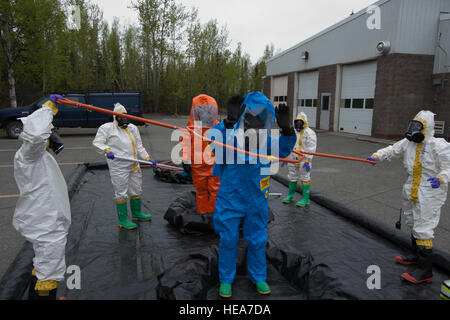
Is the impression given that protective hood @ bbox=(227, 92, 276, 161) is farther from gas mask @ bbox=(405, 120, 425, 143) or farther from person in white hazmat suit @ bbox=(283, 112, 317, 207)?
person in white hazmat suit @ bbox=(283, 112, 317, 207)

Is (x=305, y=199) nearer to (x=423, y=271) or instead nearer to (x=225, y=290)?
(x=423, y=271)

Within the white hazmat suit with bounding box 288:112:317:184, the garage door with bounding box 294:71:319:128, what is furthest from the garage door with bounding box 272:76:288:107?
the white hazmat suit with bounding box 288:112:317:184

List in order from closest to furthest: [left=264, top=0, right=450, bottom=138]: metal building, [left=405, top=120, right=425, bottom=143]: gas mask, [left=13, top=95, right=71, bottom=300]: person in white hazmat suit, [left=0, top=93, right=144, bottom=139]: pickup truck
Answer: [left=13, top=95, right=71, bottom=300]: person in white hazmat suit
[left=405, top=120, right=425, bottom=143]: gas mask
[left=264, top=0, right=450, bottom=138]: metal building
[left=0, top=93, right=144, bottom=139]: pickup truck

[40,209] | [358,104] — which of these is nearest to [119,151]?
[40,209]

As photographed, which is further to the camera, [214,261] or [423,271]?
[214,261]

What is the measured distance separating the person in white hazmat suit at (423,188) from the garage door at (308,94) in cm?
1837

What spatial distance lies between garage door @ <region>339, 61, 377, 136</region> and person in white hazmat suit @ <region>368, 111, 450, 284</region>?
46.0ft

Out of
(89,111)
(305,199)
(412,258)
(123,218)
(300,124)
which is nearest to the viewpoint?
(412,258)

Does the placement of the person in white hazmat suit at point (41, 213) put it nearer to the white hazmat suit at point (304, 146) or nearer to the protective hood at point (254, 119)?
the protective hood at point (254, 119)

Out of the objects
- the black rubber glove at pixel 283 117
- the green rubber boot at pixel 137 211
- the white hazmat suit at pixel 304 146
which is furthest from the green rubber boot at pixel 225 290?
the white hazmat suit at pixel 304 146

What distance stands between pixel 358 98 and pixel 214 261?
54.2ft

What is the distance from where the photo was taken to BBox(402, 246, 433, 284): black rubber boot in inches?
132

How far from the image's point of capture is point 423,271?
11.0 ft

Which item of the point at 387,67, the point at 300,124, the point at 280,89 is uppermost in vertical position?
the point at 387,67
